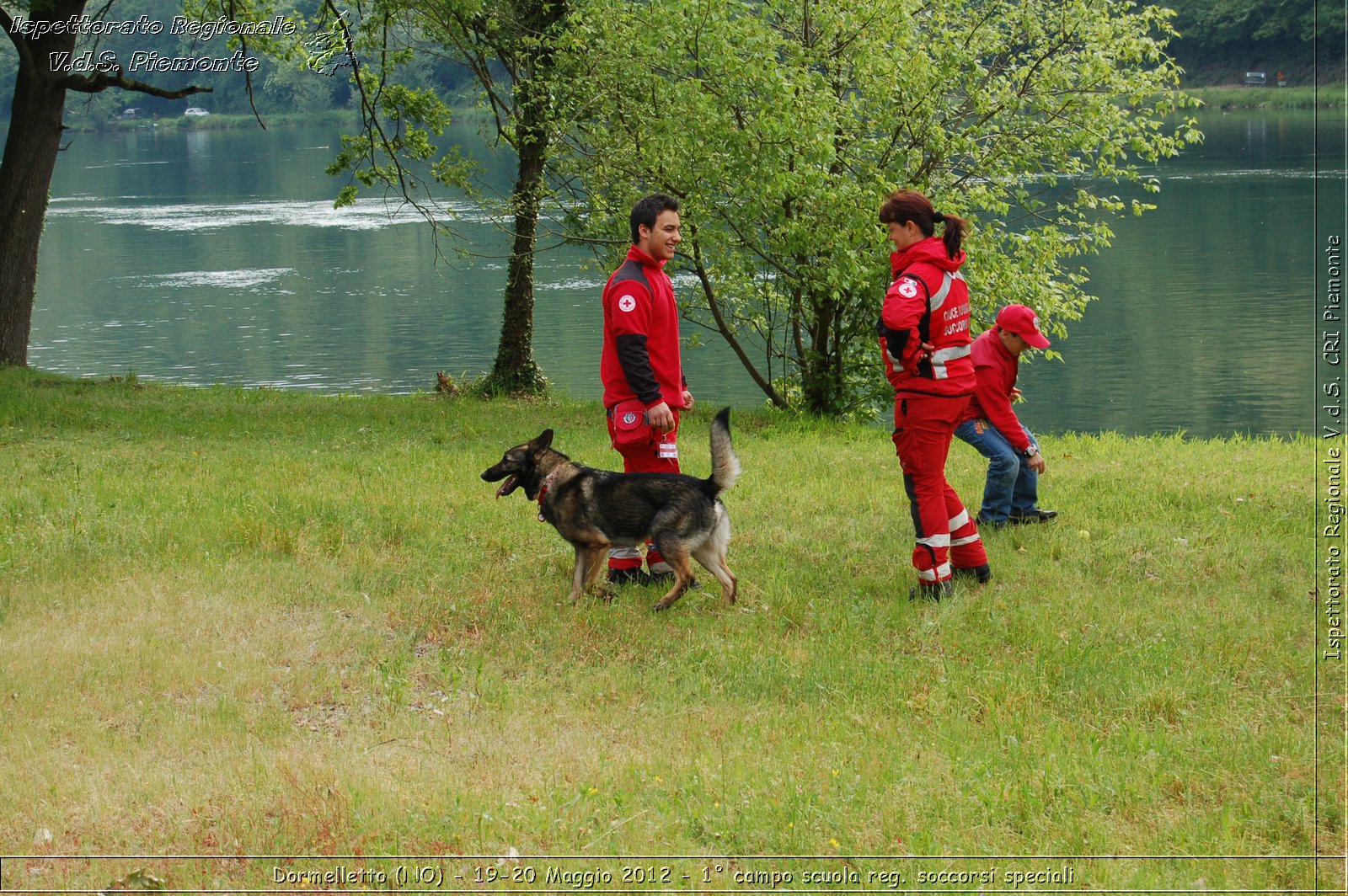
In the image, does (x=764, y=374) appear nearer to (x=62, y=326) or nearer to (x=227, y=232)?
(x=62, y=326)

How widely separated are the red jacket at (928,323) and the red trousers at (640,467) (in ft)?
4.48

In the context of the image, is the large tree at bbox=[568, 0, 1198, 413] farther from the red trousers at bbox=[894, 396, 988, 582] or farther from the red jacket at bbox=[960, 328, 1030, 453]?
the red trousers at bbox=[894, 396, 988, 582]

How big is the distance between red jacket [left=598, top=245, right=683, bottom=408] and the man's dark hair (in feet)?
0.44

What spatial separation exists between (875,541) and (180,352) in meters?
25.2

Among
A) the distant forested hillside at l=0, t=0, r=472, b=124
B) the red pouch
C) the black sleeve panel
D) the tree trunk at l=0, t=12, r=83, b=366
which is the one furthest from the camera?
the distant forested hillside at l=0, t=0, r=472, b=124

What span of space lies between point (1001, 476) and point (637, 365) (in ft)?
10.4

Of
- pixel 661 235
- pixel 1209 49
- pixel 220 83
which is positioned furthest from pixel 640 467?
pixel 220 83

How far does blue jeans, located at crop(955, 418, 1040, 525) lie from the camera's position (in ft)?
A: 28.9

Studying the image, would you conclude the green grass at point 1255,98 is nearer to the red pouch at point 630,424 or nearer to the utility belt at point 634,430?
the utility belt at point 634,430

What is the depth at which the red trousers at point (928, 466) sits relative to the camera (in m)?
7.22

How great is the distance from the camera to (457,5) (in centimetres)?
1630

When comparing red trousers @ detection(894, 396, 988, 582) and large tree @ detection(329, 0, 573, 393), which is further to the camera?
large tree @ detection(329, 0, 573, 393)

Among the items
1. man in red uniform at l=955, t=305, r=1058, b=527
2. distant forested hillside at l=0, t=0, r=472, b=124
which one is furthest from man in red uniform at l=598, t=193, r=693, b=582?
distant forested hillside at l=0, t=0, r=472, b=124

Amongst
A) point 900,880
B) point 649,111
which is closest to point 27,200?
point 649,111
